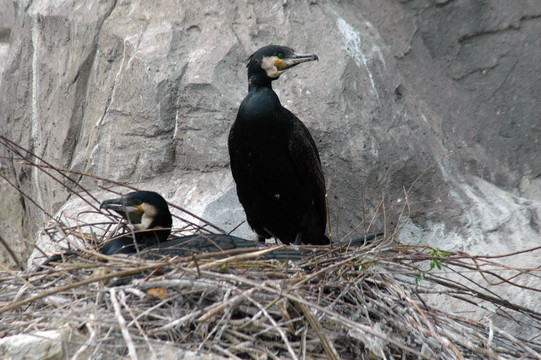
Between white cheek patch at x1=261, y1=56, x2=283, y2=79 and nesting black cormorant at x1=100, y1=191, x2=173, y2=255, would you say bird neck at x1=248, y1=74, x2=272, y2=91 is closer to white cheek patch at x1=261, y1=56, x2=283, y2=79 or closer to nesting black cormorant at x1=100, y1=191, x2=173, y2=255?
white cheek patch at x1=261, y1=56, x2=283, y2=79

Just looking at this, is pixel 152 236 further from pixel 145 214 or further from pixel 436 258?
pixel 436 258

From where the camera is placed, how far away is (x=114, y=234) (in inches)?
152

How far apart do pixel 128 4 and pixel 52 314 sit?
2.77 meters

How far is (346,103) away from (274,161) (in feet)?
2.46

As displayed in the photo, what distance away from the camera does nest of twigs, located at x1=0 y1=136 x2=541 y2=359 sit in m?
2.54

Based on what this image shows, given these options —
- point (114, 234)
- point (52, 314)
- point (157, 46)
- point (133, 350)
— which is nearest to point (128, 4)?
point (157, 46)

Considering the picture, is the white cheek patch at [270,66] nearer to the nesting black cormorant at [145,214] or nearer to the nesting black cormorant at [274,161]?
the nesting black cormorant at [274,161]

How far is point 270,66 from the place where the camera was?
3.94 meters

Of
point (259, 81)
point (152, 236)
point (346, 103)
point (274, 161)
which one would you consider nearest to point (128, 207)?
point (152, 236)

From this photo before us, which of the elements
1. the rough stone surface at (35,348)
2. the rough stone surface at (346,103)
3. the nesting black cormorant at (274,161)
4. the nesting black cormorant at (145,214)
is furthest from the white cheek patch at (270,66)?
the rough stone surface at (35,348)

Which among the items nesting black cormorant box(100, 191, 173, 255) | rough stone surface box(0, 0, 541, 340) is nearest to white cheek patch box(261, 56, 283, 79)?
rough stone surface box(0, 0, 541, 340)

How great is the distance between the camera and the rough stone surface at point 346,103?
4.48m

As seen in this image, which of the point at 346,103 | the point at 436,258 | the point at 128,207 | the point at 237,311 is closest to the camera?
the point at 237,311

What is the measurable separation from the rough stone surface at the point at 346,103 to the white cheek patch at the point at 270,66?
62 cm
